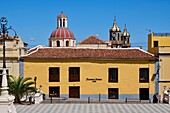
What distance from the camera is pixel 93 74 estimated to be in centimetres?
3538

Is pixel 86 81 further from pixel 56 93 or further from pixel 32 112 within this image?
pixel 32 112

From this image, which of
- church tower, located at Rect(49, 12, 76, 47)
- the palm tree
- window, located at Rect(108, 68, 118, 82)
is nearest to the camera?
the palm tree

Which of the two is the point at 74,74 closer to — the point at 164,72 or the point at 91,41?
the point at 164,72

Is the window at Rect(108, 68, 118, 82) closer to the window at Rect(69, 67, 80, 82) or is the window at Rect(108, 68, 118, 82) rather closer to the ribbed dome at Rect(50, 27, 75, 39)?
the window at Rect(69, 67, 80, 82)

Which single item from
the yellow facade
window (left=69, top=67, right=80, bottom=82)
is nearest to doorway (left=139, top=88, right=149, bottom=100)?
the yellow facade

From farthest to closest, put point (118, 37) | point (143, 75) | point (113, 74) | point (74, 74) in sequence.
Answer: point (118, 37) < point (143, 75) < point (113, 74) < point (74, 74)

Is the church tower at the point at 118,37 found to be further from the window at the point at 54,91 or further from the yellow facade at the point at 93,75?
the window at the point at 54,91

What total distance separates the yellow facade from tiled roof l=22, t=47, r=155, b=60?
13.1 inches

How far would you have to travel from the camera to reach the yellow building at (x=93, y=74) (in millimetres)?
35219

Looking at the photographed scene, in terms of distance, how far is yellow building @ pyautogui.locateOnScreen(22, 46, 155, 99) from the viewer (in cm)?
3522

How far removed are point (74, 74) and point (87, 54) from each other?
→ 1969 millimetres

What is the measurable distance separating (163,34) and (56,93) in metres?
12.7

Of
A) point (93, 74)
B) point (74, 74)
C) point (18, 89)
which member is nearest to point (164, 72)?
point (93, 74)

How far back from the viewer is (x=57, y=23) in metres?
59.7
